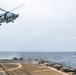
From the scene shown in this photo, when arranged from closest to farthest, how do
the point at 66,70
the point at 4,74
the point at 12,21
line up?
the point at 4,74 < the point at 12,21 < the point at 66,70

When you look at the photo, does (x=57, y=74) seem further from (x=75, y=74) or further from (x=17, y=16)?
(x=17, y=16)

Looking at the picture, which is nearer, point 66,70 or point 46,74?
point 46,74

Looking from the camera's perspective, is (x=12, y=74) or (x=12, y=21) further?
(x=12, y=21)

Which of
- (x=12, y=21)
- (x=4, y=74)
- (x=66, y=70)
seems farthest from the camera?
(x=66, y=70)

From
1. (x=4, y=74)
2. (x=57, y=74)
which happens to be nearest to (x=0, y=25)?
(x=4, y=74)

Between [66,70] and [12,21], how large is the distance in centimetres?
1689

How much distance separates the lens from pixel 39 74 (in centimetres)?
5669

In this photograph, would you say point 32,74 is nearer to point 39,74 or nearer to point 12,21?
point 39,74

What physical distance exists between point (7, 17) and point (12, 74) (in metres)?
13.3

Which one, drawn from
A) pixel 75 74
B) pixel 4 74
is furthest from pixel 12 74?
pixel 75 74

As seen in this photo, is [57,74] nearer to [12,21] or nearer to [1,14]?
[12,21]

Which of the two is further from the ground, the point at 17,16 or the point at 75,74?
the point at 17,16

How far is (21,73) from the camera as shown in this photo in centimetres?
5816

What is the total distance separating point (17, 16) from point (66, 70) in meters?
16.8
